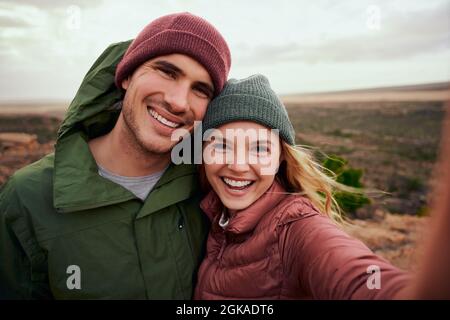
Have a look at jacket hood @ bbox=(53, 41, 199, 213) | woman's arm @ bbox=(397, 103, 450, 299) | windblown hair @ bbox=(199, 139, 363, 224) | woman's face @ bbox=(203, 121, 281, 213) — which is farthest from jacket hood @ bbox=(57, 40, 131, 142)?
woman's arm @ bbox=(397, 103, 450, 299)

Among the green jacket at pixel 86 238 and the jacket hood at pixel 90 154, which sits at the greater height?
the jacket hood at pixel 90 154

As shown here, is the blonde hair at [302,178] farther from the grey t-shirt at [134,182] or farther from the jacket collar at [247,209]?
the grey t-shirt at [134,182]

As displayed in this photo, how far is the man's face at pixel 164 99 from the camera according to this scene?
259cm

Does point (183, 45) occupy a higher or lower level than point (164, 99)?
higher

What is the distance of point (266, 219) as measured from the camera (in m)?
2.21

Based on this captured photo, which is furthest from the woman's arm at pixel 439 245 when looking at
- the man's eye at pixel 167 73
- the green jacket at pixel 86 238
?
the man's eye at pixel 167 73

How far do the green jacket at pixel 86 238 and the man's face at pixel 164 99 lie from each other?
39 cm

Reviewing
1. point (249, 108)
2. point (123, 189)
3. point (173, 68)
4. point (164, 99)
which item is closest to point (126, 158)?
point (123, 189)

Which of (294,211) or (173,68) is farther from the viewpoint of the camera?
(173,68)

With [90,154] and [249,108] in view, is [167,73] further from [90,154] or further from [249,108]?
[90,154]

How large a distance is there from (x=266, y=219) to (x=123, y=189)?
0.93 metres

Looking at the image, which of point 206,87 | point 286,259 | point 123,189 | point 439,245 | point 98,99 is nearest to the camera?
point 439,245

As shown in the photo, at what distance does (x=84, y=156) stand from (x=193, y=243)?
3.10 feet

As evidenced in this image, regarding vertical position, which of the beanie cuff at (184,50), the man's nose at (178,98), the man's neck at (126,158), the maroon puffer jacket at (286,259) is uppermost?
the beanie cuff at (184,50)
